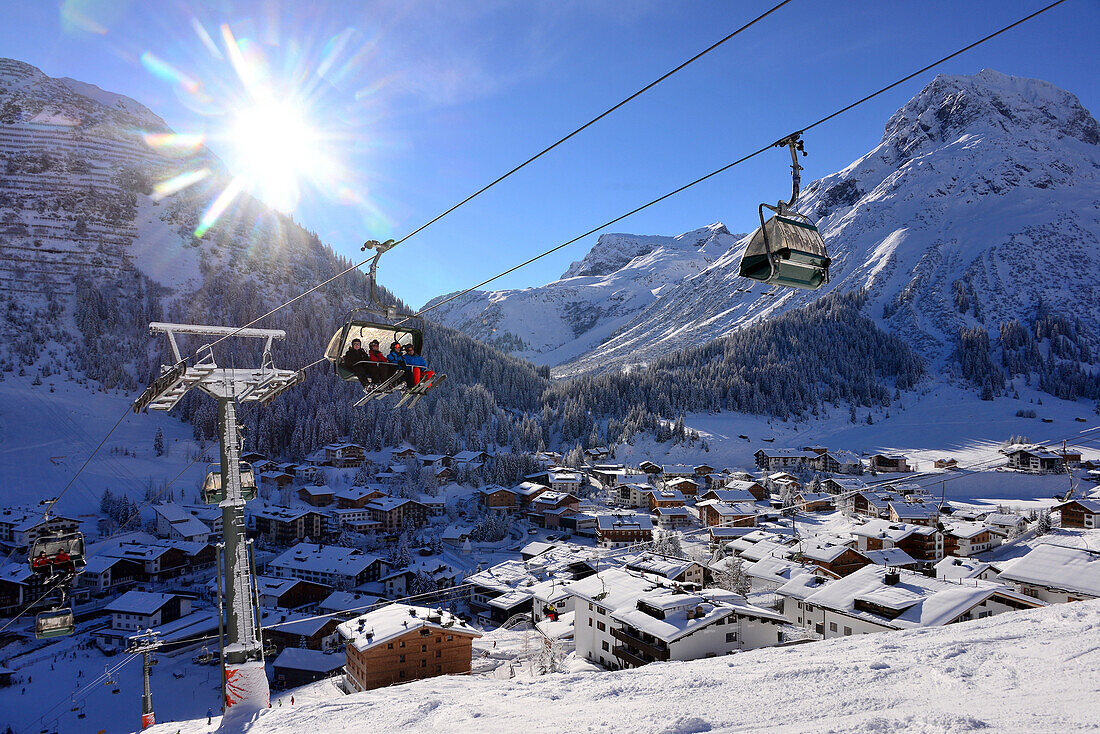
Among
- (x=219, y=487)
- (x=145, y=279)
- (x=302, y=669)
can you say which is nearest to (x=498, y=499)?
(x=302, y=669)

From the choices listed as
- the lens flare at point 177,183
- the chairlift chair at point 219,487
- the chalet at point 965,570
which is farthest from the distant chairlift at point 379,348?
the lens flare at point 177,183

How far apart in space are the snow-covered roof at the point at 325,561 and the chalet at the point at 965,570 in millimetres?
36347

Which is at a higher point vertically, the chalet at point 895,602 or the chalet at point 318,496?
the chalet at point 318,496

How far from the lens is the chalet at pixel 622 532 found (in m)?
50.4

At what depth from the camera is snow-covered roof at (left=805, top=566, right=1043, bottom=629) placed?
2052 centimetres

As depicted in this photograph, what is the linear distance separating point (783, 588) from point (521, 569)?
1965 cm

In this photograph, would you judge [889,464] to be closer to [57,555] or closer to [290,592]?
[290,592]

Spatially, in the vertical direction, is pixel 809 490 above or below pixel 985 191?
below

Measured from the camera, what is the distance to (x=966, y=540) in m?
40.6

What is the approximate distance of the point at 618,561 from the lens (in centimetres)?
3916

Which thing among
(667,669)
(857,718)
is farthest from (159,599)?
(857,718)

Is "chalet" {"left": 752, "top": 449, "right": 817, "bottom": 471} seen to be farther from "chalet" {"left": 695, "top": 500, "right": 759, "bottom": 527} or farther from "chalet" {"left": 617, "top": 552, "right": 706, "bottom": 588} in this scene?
"chalet" {"left": 617, "top": 552, "right": 706, "bottom": 588}

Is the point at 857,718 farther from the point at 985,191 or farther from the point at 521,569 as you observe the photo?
the point at 985,191

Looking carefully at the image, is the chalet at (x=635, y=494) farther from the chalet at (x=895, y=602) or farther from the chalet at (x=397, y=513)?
the chalet at (x=895, y=602)
